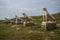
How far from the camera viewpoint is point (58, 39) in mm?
19672

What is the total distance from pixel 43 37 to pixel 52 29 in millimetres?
4658

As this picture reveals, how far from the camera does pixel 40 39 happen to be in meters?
20.0

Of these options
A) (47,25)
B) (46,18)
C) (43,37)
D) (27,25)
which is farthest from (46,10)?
(43,37)

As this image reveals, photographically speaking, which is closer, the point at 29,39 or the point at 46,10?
the point at 29,39

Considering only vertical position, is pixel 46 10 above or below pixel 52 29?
above

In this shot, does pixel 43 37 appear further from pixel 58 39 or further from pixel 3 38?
pixel 3 38

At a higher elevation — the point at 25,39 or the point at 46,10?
the point at 46,10

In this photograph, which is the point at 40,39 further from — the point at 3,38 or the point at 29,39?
the point at 3,38

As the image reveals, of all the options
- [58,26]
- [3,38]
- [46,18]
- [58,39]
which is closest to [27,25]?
[46,18]

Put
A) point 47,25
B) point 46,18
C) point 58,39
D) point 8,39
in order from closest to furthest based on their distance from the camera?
point 58,39, point 8,39, point 47,25, point 46,18

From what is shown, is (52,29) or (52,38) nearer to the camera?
(52,38)

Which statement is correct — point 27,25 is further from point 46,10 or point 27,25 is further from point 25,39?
point 25,39

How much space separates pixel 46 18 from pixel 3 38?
10101 millimetres

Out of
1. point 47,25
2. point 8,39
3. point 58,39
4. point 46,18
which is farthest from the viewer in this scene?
point 46,18
